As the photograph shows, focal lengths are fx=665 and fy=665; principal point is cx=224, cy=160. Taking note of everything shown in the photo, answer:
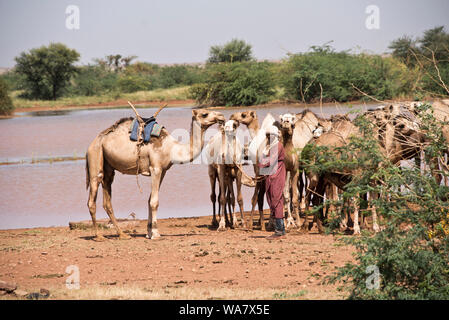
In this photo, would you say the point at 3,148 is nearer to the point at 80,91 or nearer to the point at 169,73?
the point at 80,91

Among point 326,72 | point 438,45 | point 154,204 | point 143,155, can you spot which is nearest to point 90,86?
point 326,72

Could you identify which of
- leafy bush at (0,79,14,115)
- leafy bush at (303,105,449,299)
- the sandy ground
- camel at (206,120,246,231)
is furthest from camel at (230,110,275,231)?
leafy bush at (0,79,14,115)

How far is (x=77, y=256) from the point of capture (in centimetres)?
1098

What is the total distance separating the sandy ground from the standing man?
2.19ft

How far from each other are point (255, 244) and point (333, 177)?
1878 mm

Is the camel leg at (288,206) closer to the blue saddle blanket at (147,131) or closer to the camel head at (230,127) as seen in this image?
the camel head at (230,127)

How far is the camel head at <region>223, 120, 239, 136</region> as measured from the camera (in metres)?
13.0

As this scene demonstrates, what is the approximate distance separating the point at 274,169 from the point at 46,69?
6489cm

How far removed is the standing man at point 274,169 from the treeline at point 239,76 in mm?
16973

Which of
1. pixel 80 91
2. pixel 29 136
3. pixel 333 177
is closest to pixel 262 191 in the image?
pixel 333 177

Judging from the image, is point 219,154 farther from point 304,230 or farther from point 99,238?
point 99,238

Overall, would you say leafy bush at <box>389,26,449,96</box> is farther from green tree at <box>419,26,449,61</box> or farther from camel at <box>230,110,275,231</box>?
camel at <box>230,110,275,231</box>

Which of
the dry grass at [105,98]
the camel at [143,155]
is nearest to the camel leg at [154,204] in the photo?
the camel at [143,155]

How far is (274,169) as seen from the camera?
11.8m
